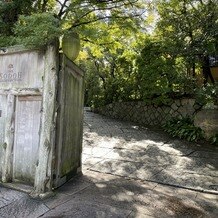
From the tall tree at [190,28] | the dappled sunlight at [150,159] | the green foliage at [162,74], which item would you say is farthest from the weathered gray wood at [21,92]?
the green foliage at [162,74]

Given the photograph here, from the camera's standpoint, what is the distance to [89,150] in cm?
824

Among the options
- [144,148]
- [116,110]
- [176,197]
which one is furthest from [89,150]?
[116,110]

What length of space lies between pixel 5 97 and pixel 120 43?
5655 millimetres

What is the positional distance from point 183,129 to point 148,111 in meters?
3.27

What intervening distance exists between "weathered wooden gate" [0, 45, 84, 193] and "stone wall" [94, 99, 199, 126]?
7.23 meters

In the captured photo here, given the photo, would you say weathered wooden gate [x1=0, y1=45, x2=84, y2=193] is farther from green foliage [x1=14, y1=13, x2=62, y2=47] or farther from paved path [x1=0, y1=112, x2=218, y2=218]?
paved path [x1=0, y1=112, x2=218, y2=218]

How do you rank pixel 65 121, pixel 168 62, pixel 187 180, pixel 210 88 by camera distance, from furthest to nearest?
1. pixel 168 62
2. pixel 210 88
3. pixel 187 180
4. pixel 65 121

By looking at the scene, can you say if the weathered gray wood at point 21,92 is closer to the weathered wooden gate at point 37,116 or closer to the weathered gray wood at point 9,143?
the weathered wooden gate at point 37,116

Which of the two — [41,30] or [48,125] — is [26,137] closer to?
[48,125]

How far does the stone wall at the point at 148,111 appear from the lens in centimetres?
1156

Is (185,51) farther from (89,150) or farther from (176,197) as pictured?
(176,197)

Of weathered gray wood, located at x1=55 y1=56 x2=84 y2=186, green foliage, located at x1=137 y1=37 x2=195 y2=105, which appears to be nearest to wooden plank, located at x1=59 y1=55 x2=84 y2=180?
weathered gray wood, located at x1=55 y1=56 x2=84 y2=186

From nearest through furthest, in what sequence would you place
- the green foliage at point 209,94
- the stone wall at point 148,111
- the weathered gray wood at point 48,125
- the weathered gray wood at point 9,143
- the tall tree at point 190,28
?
the weathered gray wood at point 48,125 < the weathered gray wood at point 9,143 < the green foliage at point 209,94 < the tall tree at point 190,28 < the stone wall at point 148,111

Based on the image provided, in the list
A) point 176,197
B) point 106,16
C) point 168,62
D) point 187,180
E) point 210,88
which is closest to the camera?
point 176,197
